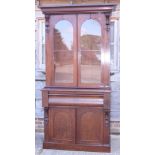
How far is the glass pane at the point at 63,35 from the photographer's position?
12.5 feet

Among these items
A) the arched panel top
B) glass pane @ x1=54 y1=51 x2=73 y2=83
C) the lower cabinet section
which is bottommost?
the lower cabinet section

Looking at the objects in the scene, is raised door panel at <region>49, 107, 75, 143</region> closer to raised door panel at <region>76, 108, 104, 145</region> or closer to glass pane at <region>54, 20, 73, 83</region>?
raised door panel at <region>76, 108, 104, 145</region>

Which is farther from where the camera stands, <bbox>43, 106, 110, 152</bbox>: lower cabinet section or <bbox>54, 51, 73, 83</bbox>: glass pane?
<bbox>54, 51, 73, 83</bbox>: glass pane

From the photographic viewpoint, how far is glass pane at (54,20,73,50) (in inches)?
150

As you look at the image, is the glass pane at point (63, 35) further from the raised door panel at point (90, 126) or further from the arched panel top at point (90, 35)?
the raised door panel at point (90, 126)

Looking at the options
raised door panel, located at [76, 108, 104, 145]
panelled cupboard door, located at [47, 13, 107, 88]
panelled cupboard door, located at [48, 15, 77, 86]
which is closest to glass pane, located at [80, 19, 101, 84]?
panelled cupboard door, located at [47, 13, 107, 88]

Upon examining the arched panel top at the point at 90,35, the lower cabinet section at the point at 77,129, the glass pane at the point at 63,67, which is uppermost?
the arched panel top at the point at 90,35

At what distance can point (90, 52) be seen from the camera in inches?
150

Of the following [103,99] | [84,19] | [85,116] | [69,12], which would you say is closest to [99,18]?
[84,19]

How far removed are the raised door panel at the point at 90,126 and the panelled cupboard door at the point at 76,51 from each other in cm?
38

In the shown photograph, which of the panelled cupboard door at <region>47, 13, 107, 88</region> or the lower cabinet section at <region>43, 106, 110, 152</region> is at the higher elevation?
the panelled cupboard door at <region>47, 13, 107, 88</region>

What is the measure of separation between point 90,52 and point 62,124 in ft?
3.78

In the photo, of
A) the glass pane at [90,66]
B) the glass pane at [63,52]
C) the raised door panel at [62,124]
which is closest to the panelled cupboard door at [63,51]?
the glass pane at [63,52]
